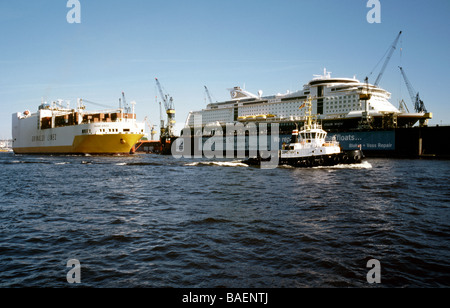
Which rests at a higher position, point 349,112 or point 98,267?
point 349,112

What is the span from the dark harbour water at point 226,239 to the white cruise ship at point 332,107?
52.5 metres

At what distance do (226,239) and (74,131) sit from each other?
241ft

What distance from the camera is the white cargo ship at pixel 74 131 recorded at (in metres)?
68.2

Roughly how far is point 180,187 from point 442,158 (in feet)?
168

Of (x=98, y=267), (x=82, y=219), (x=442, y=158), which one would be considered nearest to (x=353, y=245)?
(x=98, y=267)

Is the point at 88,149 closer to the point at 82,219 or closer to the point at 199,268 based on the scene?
the point at 82,219

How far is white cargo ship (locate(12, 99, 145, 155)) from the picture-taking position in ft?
224

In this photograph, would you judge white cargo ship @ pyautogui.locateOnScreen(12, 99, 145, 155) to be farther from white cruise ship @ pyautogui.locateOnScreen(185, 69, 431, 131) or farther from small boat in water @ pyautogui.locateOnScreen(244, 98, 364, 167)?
small boat in water @ pyautogui.locateOnScreen(244, 98, 364, 167)
